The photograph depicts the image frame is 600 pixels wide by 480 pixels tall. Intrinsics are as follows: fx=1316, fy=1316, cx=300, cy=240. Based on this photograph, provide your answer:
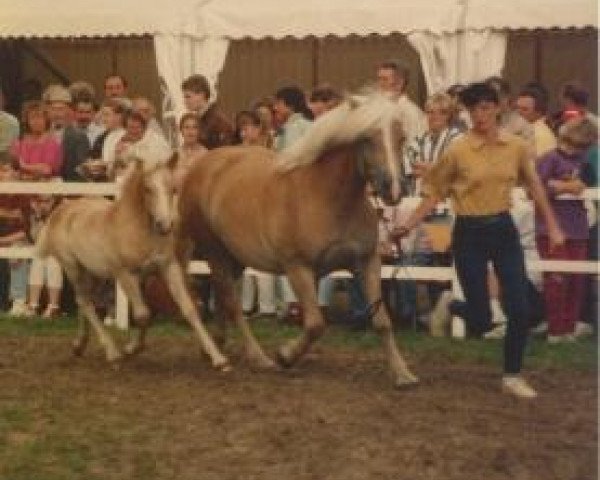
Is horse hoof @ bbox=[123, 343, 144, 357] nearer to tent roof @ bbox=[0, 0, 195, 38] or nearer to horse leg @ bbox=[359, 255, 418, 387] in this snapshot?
horse leg @ bbox=[359, 255, 418, 387]

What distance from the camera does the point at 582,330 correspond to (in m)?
10.8

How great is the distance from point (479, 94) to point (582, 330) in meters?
3.51

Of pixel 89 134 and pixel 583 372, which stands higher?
pixel 89 134

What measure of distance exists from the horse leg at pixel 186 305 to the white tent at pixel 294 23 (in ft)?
17.6

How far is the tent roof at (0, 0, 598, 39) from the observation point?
13.6 m

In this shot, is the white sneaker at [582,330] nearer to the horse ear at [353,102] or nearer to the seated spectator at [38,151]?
the horse ear at [353,102]

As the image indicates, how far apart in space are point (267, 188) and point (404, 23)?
5.68 meters

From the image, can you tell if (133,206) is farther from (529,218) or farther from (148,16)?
(148,16)

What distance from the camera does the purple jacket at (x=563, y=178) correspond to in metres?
10.5

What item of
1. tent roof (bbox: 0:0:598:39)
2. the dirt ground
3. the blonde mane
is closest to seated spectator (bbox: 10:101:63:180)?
tent roof (bbox: 0:0:598:39)

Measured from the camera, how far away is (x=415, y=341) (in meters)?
10.6

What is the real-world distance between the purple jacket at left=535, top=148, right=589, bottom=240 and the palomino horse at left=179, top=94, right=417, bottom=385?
8.14ft

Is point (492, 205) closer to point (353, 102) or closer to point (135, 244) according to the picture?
point (353, 102)

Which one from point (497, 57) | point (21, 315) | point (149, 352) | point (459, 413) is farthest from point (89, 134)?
point (459, 413)
